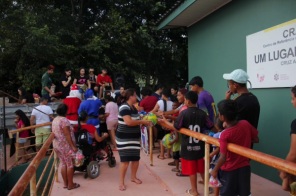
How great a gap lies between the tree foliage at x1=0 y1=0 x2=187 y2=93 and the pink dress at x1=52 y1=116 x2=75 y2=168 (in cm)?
601

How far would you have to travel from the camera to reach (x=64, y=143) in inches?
194

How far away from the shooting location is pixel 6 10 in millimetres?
10945

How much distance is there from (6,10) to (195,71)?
7.35m

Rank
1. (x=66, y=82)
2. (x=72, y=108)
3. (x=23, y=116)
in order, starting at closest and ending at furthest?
1. (x=72, y=108)
2. (x=23, y=116)
3. (x=66, y=82)

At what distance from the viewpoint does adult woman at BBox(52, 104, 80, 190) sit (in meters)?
4.88

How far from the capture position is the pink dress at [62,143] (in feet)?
16.0

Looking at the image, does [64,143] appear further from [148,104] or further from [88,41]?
[88,41]

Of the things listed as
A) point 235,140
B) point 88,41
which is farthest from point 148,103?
point 88,41

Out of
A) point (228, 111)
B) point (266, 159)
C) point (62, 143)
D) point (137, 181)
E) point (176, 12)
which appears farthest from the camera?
point (176, 12)

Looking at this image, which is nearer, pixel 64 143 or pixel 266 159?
pixel 266 159

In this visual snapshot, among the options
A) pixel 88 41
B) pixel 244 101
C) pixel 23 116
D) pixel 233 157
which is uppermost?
pixel 88 41

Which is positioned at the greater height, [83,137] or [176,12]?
[176,12]

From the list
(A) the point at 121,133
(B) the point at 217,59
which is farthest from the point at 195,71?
(A) the point at 121,133

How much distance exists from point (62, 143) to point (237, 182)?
2.96m
